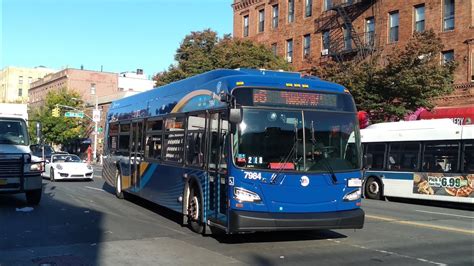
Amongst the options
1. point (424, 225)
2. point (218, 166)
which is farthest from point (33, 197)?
point (424, 225)

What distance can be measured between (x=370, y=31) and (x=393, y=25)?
1685mm

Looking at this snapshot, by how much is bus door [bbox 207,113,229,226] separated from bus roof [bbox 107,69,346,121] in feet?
1.15

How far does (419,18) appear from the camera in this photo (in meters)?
30.8

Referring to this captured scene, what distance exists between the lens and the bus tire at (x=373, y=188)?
19.9 meters

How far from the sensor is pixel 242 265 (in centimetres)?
754

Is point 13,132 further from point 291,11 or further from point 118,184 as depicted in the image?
point 291,11

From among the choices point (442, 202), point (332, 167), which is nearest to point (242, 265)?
point (332, 167)

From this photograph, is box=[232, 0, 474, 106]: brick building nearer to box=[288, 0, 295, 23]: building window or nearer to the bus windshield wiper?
box=[288, 0, 295, 23]: building window

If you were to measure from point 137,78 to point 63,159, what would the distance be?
221 feet

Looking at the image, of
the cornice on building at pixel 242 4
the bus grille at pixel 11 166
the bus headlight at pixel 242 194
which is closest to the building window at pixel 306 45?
the cornice on building at pixel 242 4

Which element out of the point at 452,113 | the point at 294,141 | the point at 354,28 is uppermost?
the point at 354,28

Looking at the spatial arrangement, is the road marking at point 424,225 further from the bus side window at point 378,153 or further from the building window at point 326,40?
the building window at point 326,40

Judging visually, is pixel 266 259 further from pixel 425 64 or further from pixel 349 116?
pixel 425 64

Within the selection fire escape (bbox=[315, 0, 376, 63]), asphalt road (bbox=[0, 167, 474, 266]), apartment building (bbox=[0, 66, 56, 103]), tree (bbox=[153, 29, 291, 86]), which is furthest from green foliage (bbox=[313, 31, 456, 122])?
apartment building (bbox=[0, 66, 56, 103])
